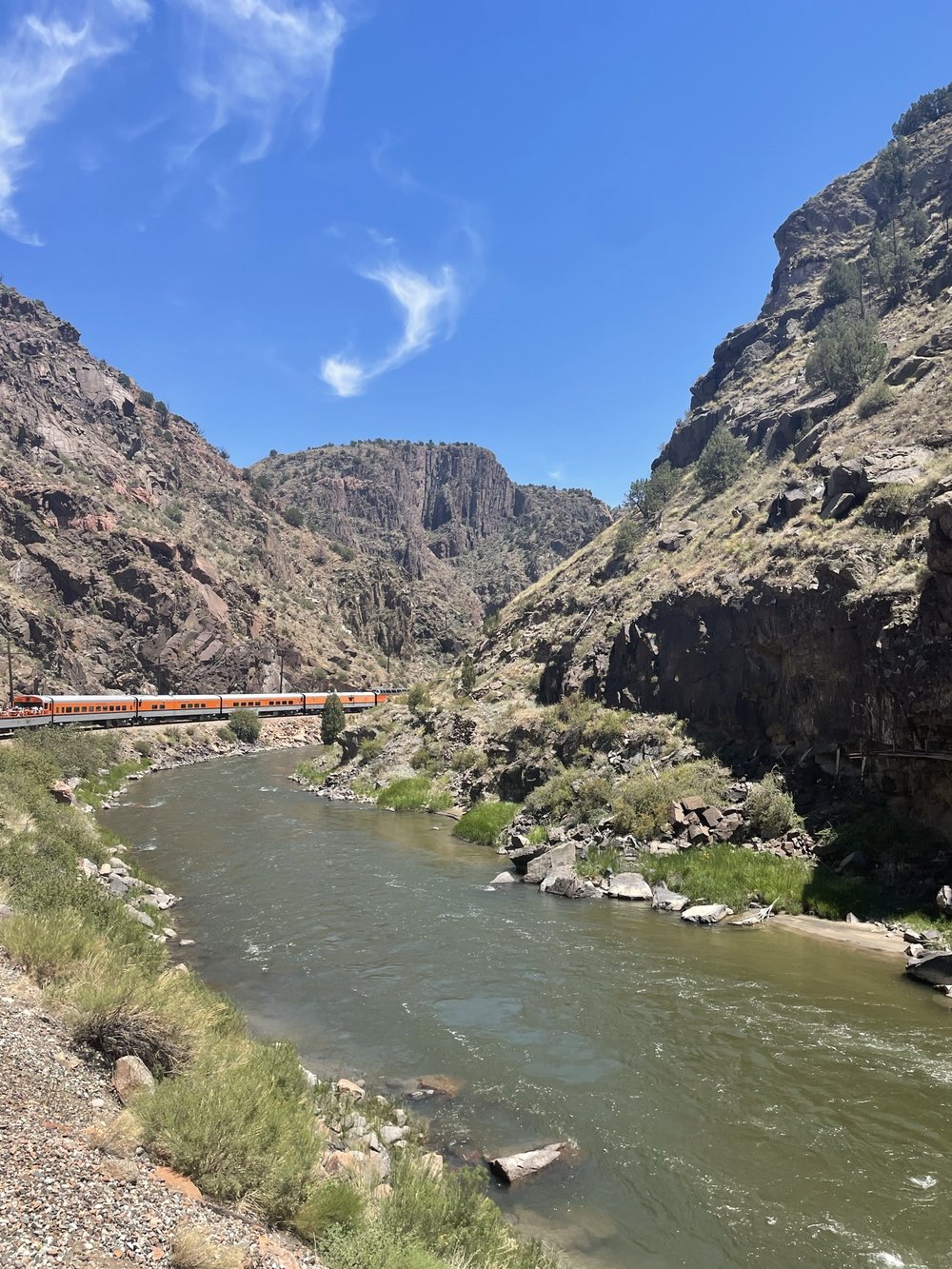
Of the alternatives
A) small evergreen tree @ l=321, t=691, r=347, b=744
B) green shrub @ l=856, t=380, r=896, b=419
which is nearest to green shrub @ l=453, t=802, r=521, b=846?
small evergreen tree @ l=321, t=691, r=347, b=744

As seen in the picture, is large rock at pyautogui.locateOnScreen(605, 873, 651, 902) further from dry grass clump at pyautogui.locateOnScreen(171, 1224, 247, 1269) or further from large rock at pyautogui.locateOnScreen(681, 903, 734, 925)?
dry grass clump at pyautogui.locateOnScreen(171, 1224, 247, 1269)

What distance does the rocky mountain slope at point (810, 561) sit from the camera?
20453mm

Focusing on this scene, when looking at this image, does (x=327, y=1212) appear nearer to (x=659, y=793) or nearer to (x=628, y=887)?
(x=628, y=887)

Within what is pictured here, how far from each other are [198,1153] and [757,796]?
1975 cm

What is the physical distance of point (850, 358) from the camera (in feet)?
145

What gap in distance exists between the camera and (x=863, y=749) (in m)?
20.9

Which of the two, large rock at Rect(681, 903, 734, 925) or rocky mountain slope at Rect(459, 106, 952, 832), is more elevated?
rocky mountain slope at Rect(459, 106, 952, 832)

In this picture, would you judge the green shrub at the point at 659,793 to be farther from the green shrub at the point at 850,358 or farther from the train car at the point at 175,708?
the train car at the point at 175,708

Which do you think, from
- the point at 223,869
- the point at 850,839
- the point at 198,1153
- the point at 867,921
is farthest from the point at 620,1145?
the point at 223,869

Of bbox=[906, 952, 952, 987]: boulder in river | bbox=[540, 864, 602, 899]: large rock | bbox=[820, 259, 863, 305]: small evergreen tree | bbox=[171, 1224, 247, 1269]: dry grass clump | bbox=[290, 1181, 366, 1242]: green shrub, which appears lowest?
bbox=[540, 864, 602, 899]: large rock

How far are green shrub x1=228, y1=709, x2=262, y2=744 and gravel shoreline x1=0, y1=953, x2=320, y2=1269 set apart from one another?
65.2 meters

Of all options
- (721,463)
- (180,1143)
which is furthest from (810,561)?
(180,1143)

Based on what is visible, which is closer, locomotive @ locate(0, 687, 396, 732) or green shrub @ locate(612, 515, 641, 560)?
green shrub @ locate(612, 515, 641, 560)

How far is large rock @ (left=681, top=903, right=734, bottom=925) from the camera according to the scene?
18.2 meters
